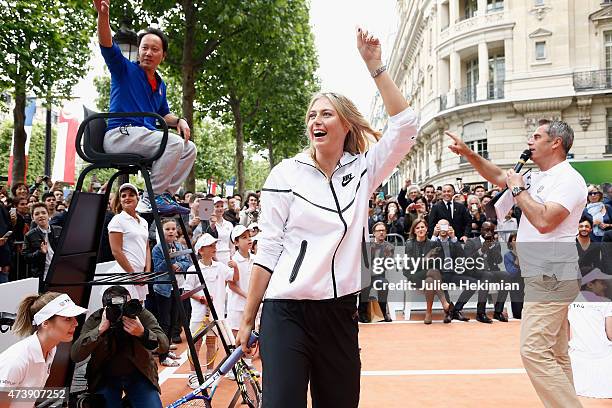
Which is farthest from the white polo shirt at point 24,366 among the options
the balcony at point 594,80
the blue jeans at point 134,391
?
the balcony at point 594,80

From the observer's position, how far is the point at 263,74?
2848 cm

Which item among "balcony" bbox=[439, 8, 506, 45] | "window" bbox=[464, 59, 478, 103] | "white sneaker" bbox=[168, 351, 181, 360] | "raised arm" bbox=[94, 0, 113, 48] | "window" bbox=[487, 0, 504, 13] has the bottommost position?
"white sneaker" bbox=[168, 351, 181, 360]

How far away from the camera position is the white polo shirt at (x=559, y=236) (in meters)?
3.99

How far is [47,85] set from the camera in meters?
17.7

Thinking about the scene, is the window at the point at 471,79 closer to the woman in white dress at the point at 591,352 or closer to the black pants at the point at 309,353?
the woman in white dress at the point at 591,352

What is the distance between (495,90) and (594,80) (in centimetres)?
538

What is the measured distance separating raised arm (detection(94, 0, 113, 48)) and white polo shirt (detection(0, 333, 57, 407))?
2016 mm

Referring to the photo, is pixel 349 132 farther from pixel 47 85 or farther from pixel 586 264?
pixel 47 85

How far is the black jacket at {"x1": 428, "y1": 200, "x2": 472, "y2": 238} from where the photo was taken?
39.1 ft

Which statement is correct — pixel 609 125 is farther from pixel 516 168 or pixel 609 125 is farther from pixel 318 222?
pixel 318 222

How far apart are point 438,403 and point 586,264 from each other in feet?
16.8

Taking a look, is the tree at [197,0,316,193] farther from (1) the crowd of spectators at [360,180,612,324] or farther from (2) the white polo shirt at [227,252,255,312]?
(2) the white polo shirt at [227,252,255,312]

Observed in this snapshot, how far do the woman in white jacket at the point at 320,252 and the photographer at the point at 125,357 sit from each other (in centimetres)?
185

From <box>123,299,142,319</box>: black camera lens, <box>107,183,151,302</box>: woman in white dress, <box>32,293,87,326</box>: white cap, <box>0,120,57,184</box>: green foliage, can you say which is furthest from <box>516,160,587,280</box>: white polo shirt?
<box>0,120,57,184</box>: green foliage
